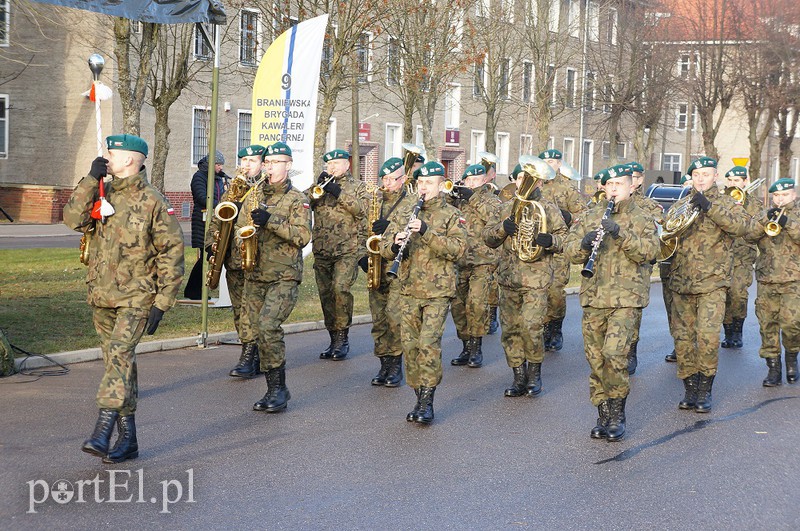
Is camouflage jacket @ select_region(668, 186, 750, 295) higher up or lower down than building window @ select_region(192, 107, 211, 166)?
lower down

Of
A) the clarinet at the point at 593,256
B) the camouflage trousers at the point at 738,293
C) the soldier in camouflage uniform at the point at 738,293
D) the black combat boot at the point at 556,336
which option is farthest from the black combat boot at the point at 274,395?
the camouflage trousers at the point at 738,293

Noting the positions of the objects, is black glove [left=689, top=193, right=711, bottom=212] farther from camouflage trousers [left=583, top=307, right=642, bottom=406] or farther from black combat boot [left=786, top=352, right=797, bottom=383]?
black combat boot [left=786, top=352, right=797, bottom=383]

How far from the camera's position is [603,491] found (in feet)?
23.0

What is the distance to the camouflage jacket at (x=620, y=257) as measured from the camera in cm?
840

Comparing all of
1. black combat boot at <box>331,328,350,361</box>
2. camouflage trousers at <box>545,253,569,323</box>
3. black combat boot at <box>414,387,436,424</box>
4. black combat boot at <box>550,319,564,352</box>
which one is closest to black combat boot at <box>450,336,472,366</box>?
camouflage trousers at <box>545,253,569,323</box>

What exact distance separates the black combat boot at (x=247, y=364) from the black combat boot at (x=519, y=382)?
2.52 metres

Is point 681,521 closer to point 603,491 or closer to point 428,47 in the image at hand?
point 603,491

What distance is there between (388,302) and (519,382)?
56.5 inches

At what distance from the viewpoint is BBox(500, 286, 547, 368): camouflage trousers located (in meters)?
9.95

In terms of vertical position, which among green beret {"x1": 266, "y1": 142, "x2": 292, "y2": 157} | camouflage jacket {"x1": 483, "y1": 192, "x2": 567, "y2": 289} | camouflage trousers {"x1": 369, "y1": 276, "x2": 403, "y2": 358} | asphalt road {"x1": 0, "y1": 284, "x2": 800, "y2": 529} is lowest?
asphalt road {"x1": 0, "y1": 284, "x2": 800, "y2": 529}

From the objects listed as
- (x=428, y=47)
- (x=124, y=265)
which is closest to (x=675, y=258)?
(x=124, y=265)

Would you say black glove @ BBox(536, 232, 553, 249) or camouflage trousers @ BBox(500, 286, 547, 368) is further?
camouflage trousers @ BBox(500, 286, 547, 368)

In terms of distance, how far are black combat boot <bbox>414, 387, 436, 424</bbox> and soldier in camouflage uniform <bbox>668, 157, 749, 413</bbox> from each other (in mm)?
2484

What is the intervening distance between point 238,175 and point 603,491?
4876 millimetres
